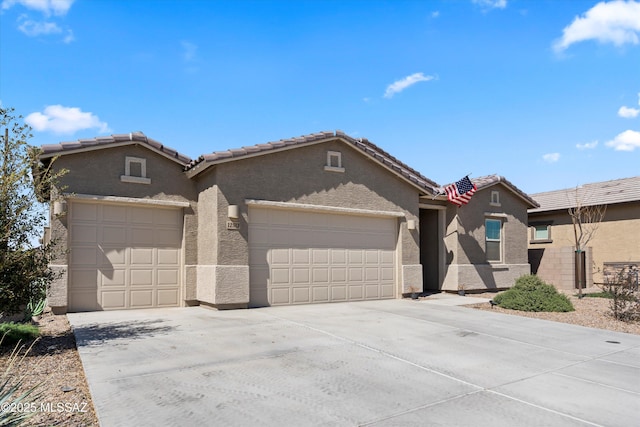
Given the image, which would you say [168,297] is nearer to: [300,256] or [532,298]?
[300,256]

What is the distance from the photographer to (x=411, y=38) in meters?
13.1

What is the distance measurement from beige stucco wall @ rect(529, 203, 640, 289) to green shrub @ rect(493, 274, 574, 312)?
6740 millimetres

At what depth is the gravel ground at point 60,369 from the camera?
468 cm

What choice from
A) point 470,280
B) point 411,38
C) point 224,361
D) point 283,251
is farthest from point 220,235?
point 470,280

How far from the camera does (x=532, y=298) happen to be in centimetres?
1253

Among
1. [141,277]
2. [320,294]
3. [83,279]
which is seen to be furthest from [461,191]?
[83,279]

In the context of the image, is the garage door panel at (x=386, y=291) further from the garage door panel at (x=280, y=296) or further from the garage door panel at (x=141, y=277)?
the garage door panel at (x=141, y=277)

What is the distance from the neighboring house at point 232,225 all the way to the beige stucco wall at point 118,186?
0.08ft

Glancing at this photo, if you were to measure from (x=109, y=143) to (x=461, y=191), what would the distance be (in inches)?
410

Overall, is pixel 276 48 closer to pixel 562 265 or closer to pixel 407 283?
pixel 407 283

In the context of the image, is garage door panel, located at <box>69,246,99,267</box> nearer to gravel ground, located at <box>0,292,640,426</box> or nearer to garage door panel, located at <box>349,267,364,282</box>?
gravel ground, located at <box>0,292,640,426</box>

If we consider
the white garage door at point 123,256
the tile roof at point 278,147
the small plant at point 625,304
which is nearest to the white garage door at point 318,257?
the tile roof at point 278,147

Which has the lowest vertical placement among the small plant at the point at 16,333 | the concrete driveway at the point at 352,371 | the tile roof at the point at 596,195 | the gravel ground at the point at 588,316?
the gravel ground at the point at 588,316

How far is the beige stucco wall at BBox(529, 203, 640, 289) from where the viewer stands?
64.4 ft
